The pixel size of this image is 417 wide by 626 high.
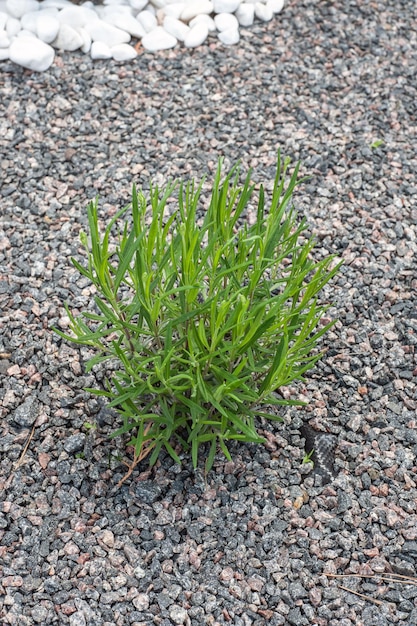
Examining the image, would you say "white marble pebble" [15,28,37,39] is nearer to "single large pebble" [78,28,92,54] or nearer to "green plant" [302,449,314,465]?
"single large pebble" [78,28,92,54]

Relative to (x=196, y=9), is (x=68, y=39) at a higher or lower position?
lower

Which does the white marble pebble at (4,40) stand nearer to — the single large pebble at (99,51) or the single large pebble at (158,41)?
the single large pebble at (99,51)

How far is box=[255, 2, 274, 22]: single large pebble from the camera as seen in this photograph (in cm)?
445

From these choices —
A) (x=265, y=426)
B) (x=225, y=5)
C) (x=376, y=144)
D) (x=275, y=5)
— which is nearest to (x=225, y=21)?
(x=225, y=5)

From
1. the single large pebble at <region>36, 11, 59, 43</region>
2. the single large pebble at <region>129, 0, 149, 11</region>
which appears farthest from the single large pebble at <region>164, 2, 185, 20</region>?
the single large pebble at <region>36, 11, 59, 43</region>

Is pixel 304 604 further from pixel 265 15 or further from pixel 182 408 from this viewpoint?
pixel 265 15

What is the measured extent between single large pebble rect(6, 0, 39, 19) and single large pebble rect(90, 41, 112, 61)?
1.51 feet

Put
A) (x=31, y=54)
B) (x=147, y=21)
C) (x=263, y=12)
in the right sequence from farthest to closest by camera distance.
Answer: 1. (x=263, y=12)
2. (x=147, y=21)
3. (x=31, y=54)

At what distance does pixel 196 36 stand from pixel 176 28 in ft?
0.44

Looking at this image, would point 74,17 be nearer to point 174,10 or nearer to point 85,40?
point 85,40

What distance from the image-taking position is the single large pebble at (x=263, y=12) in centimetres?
445

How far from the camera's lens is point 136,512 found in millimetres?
2432

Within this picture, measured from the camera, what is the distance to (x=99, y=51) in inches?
163

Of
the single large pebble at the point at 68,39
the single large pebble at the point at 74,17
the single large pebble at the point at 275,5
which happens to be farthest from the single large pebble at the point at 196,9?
the single large pebble at the point at 68,39
